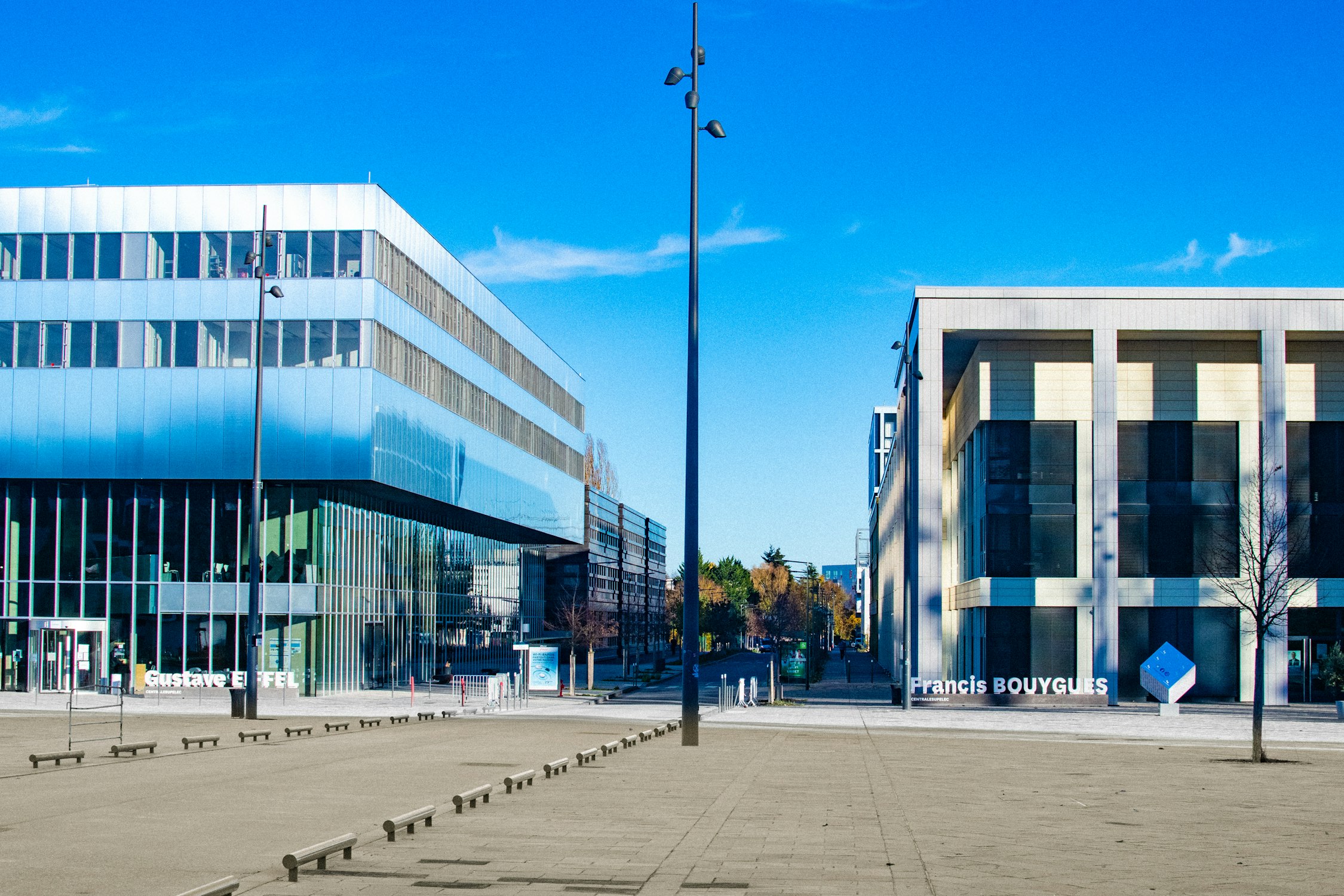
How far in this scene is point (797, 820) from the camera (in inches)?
587

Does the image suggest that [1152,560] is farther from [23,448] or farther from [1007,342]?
[23,448]

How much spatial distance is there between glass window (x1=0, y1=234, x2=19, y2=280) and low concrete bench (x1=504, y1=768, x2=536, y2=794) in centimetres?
4478

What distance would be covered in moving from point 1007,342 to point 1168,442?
6.69 m

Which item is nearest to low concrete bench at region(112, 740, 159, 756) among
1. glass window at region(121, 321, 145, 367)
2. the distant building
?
glass window at region(121, 321, 145, 367)

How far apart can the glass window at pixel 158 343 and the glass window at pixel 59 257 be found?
4.28 metres

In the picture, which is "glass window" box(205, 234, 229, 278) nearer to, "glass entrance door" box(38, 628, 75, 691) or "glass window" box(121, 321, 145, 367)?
"glass window" box(121, 321, 145, 367)

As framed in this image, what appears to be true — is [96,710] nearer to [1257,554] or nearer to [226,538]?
[226,538]

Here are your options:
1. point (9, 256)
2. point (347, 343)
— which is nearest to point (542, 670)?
point (347, 343)

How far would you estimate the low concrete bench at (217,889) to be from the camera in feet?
30.1

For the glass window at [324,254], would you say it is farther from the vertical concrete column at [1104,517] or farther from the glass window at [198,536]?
the vertical concrete column at [1104,517]

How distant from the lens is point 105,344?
175 feet

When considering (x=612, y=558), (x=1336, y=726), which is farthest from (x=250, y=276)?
(x=612, y=558)

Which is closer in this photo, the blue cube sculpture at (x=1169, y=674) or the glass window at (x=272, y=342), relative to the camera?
the blue cube sculpture at (x=1169, y=674)

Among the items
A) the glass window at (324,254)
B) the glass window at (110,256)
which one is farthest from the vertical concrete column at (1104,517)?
the glass window at (110,256)
